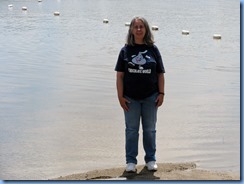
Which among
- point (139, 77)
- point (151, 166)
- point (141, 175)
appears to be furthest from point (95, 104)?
point (139, 77)

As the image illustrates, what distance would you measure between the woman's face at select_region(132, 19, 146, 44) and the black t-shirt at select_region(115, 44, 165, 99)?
0.24 ft

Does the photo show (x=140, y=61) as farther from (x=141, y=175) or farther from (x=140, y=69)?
(x=141, y=175)

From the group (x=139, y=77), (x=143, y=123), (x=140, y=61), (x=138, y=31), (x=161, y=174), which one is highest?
(x=138, y=31)

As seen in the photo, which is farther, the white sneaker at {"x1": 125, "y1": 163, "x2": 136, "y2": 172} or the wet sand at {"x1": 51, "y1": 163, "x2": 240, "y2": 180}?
the white sneaker at {"x1": 125, "y1": 163, "x2": 136, "y2": 172}

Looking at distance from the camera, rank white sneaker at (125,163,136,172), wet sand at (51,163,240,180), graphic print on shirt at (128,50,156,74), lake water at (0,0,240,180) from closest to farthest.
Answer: graphic print on shirt at (128,50,156,74) → wet sand at (51,163,240,180) → white sneaker at (125,163,136,172) → lake water at (0,0,240,180)

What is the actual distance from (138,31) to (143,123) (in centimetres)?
100

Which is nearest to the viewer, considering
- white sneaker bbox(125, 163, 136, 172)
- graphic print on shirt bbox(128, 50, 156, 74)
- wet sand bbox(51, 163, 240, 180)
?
graphic print on shirt bbox(128, 50, 156, 74)

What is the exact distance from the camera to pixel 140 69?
5.41m

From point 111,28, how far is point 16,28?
4.13m

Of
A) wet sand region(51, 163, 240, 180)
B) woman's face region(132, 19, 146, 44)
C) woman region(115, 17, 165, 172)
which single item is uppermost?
woman's face region(132, 19, 146, 44)

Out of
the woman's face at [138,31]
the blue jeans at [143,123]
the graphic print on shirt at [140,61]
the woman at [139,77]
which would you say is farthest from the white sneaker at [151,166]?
the woman's face at [138,31]

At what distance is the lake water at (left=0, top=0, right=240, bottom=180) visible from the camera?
6.89m

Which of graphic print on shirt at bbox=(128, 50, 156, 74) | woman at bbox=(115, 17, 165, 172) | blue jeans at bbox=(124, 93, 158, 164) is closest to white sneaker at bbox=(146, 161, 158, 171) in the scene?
blue jeans at bbox=(124, 93, 158, 164)

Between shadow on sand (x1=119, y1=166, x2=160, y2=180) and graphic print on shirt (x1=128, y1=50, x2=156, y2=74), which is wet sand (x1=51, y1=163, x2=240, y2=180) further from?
graphic print on shirt (x1=128, y1=50, x2=156, y2=74)
